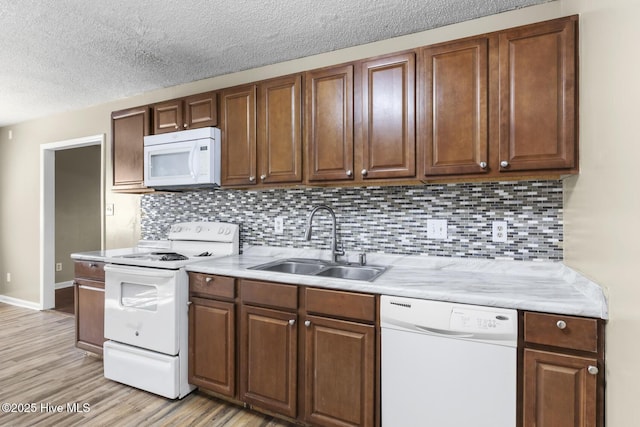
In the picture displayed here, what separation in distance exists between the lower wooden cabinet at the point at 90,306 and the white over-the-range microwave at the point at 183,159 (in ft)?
2.68

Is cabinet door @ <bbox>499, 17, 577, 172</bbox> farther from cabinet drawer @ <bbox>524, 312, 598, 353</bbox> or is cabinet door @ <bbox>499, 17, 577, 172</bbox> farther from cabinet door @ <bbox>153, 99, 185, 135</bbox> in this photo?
cabinet door @ <bbox>153, 99, 185, 135</bbox>

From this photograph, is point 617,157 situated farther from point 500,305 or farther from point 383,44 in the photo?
point 383,44

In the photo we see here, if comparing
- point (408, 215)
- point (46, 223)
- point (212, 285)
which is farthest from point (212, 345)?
point (46, 223)

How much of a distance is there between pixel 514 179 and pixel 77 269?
3.25 meters

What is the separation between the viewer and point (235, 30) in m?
2.14

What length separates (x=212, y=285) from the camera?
208cm

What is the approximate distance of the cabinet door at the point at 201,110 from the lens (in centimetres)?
247

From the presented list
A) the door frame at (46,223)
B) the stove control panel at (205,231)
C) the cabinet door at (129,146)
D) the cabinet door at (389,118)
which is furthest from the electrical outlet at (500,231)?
the door frame at (46,223)

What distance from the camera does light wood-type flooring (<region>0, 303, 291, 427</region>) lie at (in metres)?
1.95

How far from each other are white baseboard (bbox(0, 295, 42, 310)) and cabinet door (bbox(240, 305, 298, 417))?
12.4ft

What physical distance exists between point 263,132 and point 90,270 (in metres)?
1.80

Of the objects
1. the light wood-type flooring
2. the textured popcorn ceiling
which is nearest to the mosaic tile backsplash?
the textured popcorn ceiling

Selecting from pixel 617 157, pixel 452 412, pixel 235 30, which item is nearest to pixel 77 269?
pixel 235 30

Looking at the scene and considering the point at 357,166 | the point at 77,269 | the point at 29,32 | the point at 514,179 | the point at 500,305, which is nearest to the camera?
the point at 500,305
